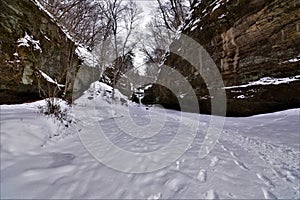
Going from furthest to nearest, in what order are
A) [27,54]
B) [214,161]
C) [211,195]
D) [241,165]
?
[27,54] < [214,161] < [241,165] < [211,195]

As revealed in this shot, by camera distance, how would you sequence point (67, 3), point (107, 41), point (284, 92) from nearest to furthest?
point (284, 92)
point (67, 3)
point (107, 41)


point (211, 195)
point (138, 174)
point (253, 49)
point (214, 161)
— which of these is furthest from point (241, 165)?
point (253, 49)

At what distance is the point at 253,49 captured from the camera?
762 cm

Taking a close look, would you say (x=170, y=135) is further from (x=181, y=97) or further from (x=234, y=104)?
(x=181, y=97)

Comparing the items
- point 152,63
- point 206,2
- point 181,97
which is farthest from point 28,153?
point 152,63

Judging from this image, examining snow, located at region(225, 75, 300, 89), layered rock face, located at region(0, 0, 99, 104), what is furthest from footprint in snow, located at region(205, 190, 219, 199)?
snow, located at region(225, 75, 300, 89)

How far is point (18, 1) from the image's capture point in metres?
7.30

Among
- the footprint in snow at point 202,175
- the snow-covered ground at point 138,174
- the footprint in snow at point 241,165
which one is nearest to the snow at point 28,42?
the snow-covered ground at point 138,174

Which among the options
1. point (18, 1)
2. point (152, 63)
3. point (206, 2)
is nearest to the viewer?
point (18, 1)

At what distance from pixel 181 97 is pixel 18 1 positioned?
832 centimetres

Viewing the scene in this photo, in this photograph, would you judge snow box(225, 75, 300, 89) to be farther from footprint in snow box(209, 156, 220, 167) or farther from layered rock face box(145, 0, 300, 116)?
footprint in snow box(209, 156, 220, 167)

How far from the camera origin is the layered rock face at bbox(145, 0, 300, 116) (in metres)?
6.56

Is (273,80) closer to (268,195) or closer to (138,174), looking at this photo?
(268,195)

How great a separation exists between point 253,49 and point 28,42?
26.7 feet
